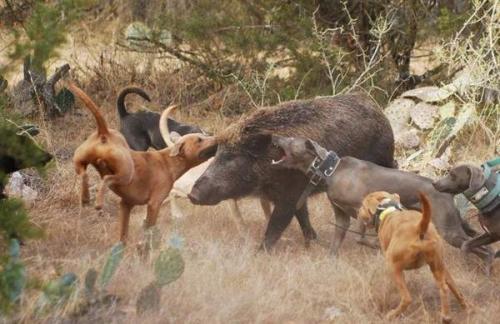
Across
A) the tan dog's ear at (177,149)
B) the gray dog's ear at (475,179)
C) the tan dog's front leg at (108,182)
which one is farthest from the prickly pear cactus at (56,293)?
the gray dog's ear at (475,179)

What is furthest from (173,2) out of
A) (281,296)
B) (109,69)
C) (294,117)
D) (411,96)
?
(281,296)

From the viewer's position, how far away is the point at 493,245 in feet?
28.0

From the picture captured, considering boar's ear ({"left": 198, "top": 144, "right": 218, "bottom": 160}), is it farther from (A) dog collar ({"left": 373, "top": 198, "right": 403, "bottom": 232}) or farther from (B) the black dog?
(B) the black dog

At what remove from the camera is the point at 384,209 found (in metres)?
6.79

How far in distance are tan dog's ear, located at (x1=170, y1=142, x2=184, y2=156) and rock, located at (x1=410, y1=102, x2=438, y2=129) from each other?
191 inches

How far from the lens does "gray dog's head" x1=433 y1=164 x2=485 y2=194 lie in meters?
7.30

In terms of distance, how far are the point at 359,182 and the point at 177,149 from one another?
1559 mm

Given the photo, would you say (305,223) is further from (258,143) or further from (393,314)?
(393,314)

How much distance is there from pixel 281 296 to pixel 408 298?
3.05 ft

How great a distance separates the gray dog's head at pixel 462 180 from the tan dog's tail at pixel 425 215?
1.30 m

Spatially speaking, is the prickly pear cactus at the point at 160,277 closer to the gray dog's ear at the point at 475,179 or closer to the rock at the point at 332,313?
the rock at the point at 332,313

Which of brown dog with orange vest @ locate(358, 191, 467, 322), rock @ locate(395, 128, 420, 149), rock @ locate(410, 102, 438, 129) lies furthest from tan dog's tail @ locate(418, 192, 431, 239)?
rock @ locate(410, 102, 438, 129)

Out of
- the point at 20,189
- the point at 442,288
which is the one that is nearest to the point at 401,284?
the point at 442,288

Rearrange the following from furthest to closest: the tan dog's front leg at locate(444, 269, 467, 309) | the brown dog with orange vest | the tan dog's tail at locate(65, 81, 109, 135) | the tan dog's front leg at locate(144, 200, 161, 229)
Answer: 1. the tan dog's front leg at locate(144, 200, 161, 229)
2. the tan dog's front leg at locate(444, 269, 467, 309)
3. the tan dog's tail at locate(65, 81, 109, 135)
4. the brown dog with orange vest
